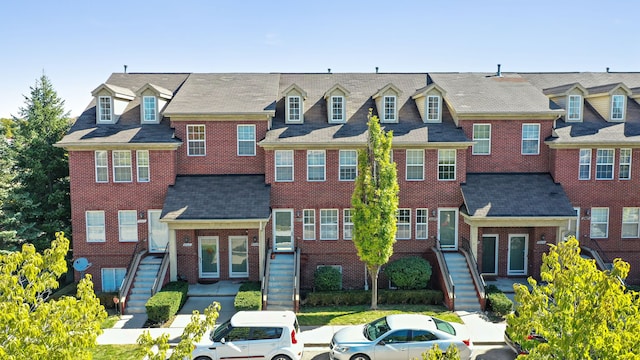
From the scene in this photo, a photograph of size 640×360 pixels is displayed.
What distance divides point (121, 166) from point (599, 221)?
77.6 ft

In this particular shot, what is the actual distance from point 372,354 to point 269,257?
876 cm

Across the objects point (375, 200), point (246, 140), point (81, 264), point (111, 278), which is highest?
point (246, 140)

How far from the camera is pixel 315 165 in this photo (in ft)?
76.1

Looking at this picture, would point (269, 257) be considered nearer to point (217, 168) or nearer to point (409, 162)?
point (217, 168)

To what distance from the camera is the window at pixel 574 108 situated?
25.0m

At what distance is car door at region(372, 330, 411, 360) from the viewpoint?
575 inches

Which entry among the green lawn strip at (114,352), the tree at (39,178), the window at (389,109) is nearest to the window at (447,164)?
the window at (389,109)

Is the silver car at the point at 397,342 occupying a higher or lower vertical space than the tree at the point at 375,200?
lower

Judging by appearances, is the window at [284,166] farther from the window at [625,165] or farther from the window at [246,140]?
the window at [625,165]

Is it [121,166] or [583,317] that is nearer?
[583,317]

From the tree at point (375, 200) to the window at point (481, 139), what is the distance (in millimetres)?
7245

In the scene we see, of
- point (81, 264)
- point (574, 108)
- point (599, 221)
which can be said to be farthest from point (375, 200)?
point (574, 108)

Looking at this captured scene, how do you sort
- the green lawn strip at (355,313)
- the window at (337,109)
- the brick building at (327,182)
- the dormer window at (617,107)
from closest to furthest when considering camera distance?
the green lawn strip at (355,313)
the brick building at (327,182)
the window at (337,109)
the dormer window at (617,107)

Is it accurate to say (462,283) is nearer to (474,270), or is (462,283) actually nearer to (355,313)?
(474,270)
